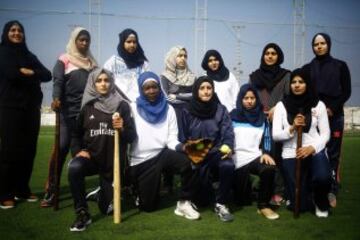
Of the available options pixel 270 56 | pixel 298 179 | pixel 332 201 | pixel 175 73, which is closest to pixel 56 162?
pixel 175 73

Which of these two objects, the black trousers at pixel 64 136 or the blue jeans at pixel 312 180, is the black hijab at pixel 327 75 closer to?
the blue jeans at pixel 312 180

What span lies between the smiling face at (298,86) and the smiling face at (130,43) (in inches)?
83.3

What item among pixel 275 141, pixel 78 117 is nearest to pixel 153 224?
pixel 78 117

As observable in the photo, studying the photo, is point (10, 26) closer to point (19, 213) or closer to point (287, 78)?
point (19, 213)

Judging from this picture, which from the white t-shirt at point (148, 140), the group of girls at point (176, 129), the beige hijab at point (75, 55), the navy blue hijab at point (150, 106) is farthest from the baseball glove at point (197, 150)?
the beige hijab at point (75, 55)

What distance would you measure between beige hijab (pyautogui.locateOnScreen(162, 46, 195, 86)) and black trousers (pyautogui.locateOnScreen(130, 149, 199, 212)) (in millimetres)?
1317

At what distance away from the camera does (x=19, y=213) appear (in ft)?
15.3

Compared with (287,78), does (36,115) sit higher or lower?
lower

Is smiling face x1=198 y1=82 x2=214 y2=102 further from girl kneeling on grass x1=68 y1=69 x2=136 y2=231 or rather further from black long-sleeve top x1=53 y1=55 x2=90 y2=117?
black long-sleeve top x1=53 y1=55 x2=90 y2=117

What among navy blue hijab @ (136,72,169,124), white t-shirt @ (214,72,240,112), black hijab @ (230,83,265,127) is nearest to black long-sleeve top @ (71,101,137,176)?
navy blue hijab @ (136,72,169,124)

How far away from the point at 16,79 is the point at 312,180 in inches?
148

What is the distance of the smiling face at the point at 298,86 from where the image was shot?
15.5ft

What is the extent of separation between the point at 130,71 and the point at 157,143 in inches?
45.8

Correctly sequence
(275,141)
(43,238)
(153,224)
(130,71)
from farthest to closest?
(130,71)
(275,141)
(153,224)
(43,238)
